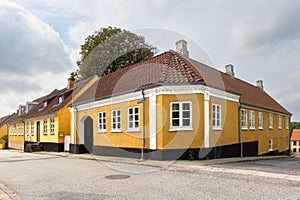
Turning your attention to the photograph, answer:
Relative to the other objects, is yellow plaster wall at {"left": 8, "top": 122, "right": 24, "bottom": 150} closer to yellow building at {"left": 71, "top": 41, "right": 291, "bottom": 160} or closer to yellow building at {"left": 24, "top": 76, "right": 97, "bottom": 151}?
yellow building at {"left": 24, "top": 76, "right": 97, "bottom": 151}

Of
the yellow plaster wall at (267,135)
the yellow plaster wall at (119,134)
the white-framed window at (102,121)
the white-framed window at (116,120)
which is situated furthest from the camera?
the yellow plaster wall at (267,135)

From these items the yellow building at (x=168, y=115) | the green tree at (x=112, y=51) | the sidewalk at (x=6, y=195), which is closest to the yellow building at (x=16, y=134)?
the green tree at (x=112, y=51)

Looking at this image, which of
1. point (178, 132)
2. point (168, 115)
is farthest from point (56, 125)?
point (178, 132)

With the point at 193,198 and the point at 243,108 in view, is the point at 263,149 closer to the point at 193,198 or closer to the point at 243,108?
the point at 243,108

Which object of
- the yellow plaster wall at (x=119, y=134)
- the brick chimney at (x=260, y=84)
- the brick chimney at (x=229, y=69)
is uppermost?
the brick chimney at (x=229, y=69)

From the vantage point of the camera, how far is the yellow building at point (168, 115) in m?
14.6

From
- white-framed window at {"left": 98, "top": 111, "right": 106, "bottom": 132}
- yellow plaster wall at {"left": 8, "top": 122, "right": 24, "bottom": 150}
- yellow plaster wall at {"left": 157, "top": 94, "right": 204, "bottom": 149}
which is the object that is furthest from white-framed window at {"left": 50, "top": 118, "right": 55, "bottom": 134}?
yellow plaster wall at {"left": 157, "top": 94, "right": 204, "bottom": 149}

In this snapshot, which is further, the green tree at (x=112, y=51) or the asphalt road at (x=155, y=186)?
the green tree at (x=112, y=51)

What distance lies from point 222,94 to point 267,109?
1081 centimetres

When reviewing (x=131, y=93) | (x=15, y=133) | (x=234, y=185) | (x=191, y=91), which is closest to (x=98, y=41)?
(x=15, y=133)

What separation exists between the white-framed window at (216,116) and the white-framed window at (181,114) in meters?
1.94

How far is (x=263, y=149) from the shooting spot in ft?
80.9

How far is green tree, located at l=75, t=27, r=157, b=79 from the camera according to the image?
104 feet

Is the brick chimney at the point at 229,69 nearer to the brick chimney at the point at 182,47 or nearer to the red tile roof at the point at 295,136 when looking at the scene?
the brick chimney at the point at 182,47
